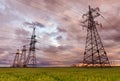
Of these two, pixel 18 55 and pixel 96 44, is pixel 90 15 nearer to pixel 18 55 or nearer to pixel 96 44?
pixel 96 44

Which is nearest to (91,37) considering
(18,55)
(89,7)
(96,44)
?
(96,44)

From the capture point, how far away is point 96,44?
64938 millimetres

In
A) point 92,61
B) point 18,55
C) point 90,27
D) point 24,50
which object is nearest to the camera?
point 92,61

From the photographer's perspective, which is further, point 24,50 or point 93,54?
point 24,50

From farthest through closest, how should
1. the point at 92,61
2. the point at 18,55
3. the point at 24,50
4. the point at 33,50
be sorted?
the point at 18,55 < the point at 24,50 < the point at 33,50 < the point at 92,61

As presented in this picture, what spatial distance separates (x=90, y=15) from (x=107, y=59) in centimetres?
1642

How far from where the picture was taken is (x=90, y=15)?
72.8 metres

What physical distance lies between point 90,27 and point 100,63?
12.8 m

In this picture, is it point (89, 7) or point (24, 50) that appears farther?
point (24, 50)

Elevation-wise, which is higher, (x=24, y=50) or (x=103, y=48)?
(x=24, y=50)

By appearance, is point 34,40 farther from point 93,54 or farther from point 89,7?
point 93,54

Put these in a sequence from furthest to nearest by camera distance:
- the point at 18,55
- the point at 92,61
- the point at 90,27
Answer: the point at 18,55, the point at 90,27, the point at 92,61

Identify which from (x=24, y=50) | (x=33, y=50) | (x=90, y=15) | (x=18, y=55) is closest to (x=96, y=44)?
(x=90, y=15)

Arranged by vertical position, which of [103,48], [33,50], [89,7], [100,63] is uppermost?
[89,7]
